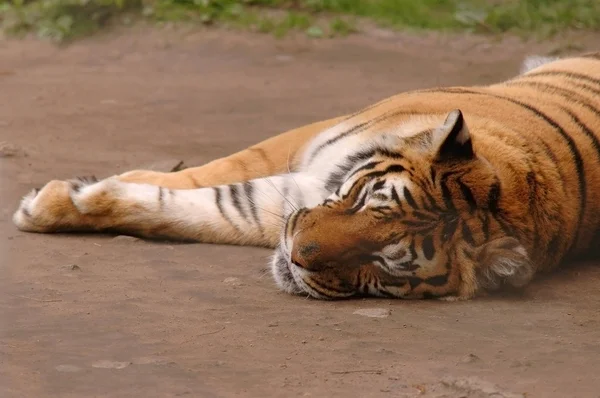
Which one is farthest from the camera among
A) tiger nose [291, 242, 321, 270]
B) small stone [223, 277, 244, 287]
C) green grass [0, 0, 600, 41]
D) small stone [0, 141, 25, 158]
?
green grass [0, 0, 600, 41]

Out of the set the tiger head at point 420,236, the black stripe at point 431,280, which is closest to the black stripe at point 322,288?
the tiger head at point 420,236

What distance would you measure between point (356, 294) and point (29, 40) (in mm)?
4227

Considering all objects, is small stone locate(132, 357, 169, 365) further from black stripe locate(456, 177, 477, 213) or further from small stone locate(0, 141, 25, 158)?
small stone locate(0, 141, 25, 158)

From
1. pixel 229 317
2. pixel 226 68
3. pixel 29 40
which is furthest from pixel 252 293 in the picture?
pixel 29 40

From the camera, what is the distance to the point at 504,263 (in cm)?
300

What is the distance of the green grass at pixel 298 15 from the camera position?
6852mm

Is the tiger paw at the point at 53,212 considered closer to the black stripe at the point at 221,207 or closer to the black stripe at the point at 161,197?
the black stripe at the point at 161,197

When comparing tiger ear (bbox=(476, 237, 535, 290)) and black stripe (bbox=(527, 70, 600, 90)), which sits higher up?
black stripe (bbox=(527, 70, 600, 90))

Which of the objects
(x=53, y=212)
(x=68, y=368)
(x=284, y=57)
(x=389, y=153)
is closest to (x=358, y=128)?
(x=389, y=153)

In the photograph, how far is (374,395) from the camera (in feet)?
7.65

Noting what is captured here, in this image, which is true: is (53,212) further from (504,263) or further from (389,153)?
(504,263)

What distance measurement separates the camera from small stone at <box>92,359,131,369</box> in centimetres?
245

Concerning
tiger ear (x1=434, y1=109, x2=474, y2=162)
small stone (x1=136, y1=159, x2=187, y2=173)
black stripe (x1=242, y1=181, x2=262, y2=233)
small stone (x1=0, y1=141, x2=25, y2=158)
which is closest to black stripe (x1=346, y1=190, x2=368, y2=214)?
tiger ear (x1=434, y1=109, x2=474, y2=162)

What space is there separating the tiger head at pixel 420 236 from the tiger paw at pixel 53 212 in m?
0.83
